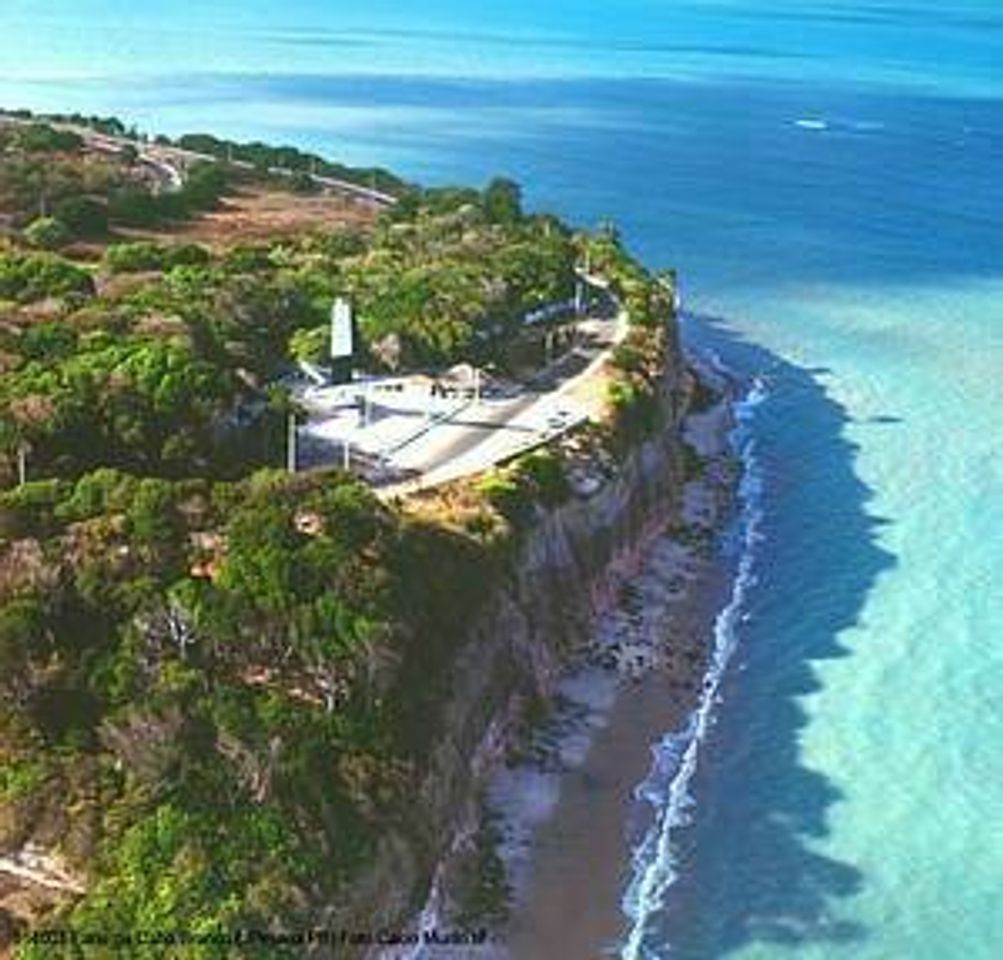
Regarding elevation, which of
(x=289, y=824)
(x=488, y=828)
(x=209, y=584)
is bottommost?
(x=488, y=828)

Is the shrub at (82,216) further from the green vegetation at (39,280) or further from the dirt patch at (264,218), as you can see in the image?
the green vegetation at (39,280)

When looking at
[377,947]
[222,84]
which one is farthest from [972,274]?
[222,84]

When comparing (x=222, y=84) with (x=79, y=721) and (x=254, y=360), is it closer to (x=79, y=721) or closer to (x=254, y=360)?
(x=254, y=360)

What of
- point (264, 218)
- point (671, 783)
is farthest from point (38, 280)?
point (671, 783)

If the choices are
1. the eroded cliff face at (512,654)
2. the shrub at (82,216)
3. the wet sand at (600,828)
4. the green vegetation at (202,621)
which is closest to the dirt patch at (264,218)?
the shrub at (82,216)

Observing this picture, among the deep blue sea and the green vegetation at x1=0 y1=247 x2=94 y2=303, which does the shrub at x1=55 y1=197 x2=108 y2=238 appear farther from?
the deep blue sea

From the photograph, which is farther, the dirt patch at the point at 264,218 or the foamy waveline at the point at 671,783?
the dirt patch at the point at 264,218
